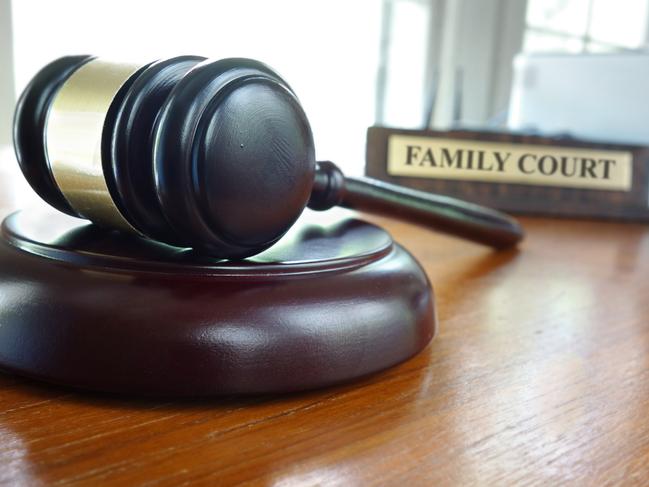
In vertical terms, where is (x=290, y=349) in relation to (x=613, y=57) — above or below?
below

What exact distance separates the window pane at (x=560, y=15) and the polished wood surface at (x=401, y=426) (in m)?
3.82

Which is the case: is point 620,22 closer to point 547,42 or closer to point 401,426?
point 547,42

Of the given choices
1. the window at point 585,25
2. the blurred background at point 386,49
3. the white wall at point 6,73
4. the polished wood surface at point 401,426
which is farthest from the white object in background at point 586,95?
the window at point 585,25

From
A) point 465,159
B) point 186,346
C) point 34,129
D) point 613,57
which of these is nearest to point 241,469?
point 186,346

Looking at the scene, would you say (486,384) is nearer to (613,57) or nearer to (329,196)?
(329,196)

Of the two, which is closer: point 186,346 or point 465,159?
point 186,346

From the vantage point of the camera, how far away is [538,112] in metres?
1.43

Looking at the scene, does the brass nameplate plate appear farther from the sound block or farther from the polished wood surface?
the sound block

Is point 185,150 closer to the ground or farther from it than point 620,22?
closer to the ground

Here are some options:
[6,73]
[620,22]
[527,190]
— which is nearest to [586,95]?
[527,190]

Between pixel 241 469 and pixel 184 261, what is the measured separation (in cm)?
12

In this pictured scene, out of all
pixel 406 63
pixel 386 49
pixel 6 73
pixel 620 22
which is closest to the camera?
pixel 6 73

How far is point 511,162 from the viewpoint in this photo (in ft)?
3.28

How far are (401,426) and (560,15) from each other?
433 cm
